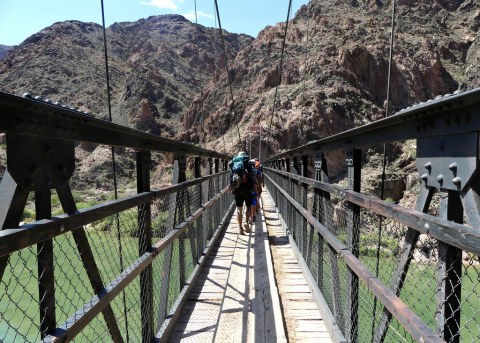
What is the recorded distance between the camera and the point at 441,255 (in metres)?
1.51

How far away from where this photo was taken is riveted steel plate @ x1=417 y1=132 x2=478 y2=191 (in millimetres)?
1361

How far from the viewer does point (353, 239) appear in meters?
2.70

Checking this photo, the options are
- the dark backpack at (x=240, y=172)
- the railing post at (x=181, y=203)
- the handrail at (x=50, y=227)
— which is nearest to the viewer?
the handrail at (x=50, y=227)

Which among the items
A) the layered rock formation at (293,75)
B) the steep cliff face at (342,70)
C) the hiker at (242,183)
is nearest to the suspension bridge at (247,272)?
the hiker at (242,183)

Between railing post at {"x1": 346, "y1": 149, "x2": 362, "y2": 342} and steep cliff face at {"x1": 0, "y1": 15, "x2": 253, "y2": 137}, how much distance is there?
39.0 meters

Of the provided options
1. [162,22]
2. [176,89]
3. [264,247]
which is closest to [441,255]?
[264,247]

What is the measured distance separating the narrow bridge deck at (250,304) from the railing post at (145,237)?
0.46 m

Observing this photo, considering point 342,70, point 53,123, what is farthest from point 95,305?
point 342,70

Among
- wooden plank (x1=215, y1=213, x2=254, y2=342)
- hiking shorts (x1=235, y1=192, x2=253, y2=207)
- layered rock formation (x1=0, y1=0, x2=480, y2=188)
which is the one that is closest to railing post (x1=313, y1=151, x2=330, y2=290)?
wooden plank (x1=215, y1=213, x2=254, y2=342)

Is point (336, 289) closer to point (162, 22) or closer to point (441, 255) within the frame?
point (441, 255)

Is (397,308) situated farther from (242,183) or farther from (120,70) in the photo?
(120,70)

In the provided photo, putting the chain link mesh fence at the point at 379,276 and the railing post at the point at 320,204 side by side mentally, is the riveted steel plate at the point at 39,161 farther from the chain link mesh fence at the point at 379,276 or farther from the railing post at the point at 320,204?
the railing post at the point at 320,204

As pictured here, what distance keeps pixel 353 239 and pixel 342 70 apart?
42168 millimetres

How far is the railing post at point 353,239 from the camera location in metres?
2.63
